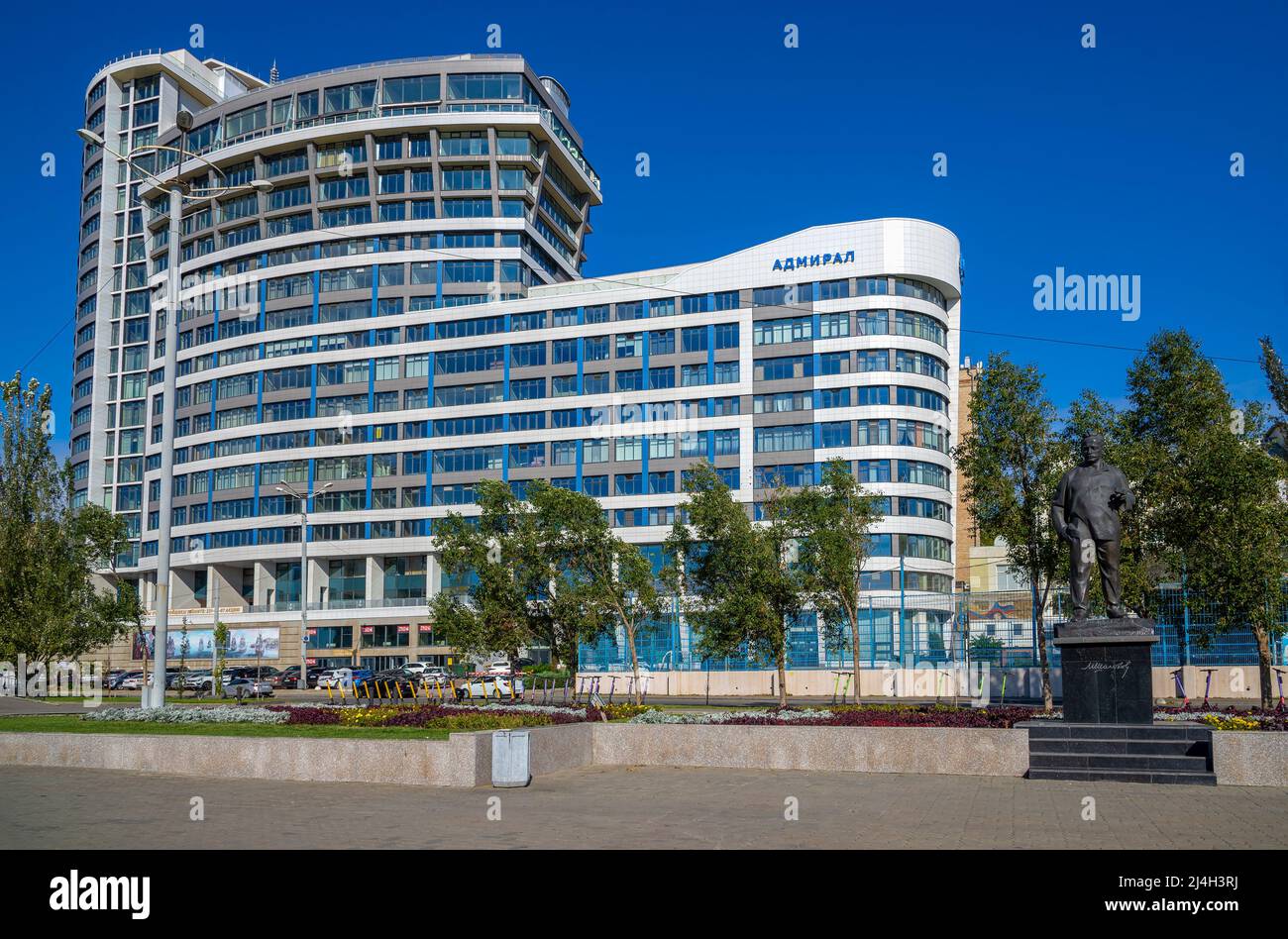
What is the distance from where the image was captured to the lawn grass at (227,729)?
725 inches

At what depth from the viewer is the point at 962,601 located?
1267 inches

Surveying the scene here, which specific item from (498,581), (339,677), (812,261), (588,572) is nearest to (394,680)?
(339,677)

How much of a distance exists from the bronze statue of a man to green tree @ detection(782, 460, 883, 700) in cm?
1377

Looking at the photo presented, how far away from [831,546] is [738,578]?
3.09 m

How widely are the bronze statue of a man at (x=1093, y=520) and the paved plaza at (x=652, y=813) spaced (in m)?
3.54

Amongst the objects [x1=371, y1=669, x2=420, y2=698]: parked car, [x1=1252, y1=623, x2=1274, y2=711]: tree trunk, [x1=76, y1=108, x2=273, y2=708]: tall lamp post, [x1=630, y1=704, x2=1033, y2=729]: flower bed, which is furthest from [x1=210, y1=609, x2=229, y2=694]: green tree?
[x1=1252, y1=623, x2=1274, y2=711]: tree trunk

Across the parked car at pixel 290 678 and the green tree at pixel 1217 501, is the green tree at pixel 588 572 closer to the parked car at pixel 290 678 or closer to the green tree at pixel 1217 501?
the green tree at pixel 1217 501

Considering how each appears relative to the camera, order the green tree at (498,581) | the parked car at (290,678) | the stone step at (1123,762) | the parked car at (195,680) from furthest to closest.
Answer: the parked car at (290,678)
the parked car at (195,680)
the green tree at (498,581)
the stone step at (1123,762)

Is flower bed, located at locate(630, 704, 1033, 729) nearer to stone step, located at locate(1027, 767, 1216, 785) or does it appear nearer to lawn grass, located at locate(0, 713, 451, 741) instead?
stone step, located at locate(1027, 767, 1216, 785)

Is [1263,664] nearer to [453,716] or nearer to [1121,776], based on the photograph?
[1121,776]

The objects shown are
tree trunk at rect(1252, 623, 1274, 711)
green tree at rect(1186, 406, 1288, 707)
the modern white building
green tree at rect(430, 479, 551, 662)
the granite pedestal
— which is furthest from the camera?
the modern white building

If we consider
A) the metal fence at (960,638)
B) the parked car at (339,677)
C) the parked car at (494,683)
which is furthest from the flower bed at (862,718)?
the parked car at (339,677)

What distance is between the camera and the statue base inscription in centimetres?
1673
